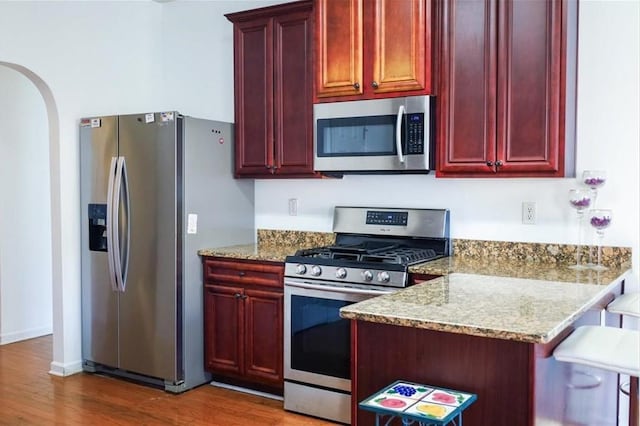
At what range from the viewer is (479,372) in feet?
6.52

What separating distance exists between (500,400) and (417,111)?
70.5 inches

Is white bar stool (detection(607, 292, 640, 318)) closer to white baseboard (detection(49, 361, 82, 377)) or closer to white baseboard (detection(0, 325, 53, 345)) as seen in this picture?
white baseboard (detection(49, 361, 82, 377))

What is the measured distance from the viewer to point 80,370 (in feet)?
14.1

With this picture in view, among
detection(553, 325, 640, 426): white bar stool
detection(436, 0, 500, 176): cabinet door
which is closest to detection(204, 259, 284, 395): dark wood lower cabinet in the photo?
detection(436, 0, 500, 176): cabinet door

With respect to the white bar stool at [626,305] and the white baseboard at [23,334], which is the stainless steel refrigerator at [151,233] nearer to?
the white baseboard at [23,334]

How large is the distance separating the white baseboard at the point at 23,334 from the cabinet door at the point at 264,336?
2.40 metres

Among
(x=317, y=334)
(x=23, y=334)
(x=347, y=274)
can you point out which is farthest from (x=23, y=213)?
(x=347, y=274)

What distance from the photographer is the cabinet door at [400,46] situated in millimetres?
3314

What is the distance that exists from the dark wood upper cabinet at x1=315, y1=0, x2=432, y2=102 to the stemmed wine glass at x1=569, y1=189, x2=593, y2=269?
92cm

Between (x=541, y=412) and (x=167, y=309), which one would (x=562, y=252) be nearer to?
(x=541, y=412)

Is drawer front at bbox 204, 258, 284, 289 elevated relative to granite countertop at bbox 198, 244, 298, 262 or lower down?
lower down

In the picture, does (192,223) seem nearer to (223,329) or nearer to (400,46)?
(223,329)

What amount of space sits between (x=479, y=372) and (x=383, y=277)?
122cm

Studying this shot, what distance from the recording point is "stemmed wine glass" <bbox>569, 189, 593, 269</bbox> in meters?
3.19
